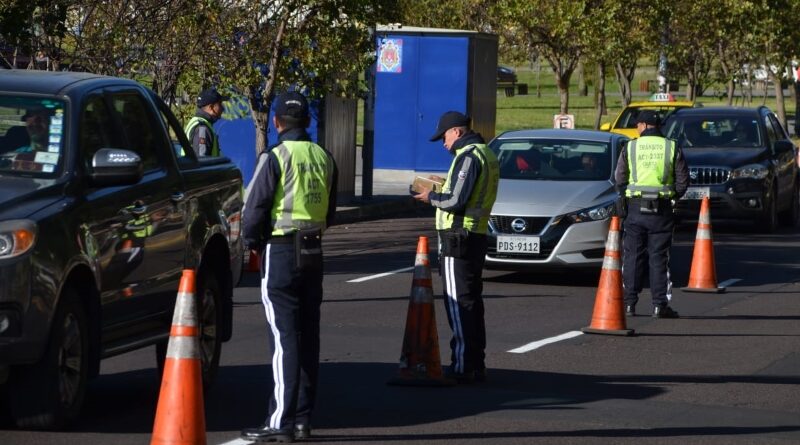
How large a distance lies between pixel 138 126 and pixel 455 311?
90.2 inches

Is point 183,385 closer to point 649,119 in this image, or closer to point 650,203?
point 650,203

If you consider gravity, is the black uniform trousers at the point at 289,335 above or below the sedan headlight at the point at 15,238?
below

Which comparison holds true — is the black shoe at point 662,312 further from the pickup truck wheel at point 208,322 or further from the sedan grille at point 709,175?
the sedan grille at point 709,175

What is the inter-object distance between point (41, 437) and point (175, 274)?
1.57 meters

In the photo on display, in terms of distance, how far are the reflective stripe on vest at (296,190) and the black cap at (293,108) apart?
138 mm

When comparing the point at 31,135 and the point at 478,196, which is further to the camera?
the point at 478,196

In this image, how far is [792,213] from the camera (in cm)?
2361

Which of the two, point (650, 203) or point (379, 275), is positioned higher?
point (650, 203)

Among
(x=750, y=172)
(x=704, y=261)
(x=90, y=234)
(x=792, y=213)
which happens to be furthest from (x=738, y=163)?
(x=90, y=234)

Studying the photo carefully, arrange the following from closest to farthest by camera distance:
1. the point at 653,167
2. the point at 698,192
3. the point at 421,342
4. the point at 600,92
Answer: the point at 421,342, the point at 653,167, the point at 698,192, the point at 600,92

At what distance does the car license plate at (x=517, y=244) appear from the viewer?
15.2 m

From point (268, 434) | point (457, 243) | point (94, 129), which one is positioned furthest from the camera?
point (457, 243)

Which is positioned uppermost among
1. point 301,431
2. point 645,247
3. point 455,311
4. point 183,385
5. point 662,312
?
point 183,385

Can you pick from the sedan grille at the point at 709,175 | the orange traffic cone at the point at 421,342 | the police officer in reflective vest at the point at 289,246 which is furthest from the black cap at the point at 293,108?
the sedan grille at the point at 709,175
